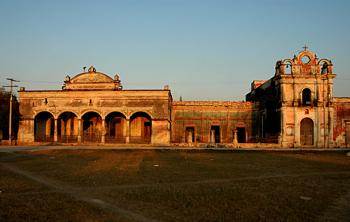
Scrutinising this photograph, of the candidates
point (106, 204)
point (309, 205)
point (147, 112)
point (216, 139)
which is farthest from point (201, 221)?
point (216, 139)

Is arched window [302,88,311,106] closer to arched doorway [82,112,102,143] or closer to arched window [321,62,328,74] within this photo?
arched window [321,62,328,74]

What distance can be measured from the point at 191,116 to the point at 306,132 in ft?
45.7

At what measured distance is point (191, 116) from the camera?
134 ft

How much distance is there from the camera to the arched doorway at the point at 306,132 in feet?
117

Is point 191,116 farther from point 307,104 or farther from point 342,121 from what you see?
point 342,121

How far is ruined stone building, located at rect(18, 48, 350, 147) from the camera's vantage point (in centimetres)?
3562

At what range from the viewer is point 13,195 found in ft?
29.5

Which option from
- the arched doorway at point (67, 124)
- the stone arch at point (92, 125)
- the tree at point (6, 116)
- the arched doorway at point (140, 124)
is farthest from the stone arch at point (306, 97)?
the tree at point (6, 116)

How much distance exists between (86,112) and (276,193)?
30237 millimetres

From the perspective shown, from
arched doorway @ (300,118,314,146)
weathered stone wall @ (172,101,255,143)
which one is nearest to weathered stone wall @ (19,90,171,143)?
weathered stone wall @ (172,101,255,143)

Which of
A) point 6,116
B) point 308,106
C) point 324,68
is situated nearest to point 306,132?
point 308,106

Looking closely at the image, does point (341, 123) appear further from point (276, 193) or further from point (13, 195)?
point (13, 195)

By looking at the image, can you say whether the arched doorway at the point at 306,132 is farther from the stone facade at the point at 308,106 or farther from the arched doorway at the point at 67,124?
the arched doorway at the point at 67,124

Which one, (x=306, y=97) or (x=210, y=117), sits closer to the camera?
(x=306, y=97)
